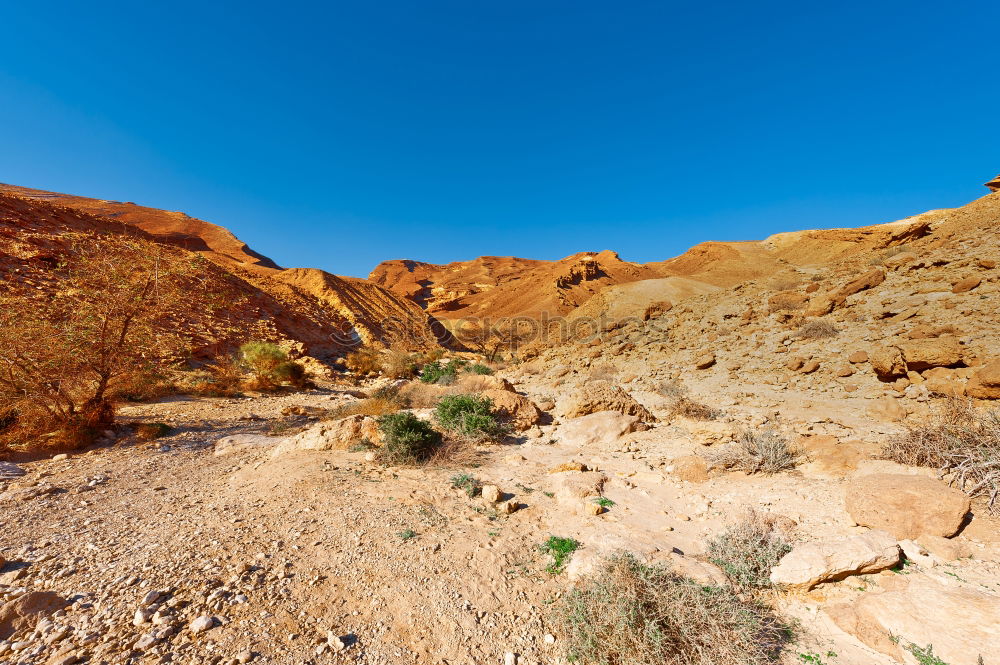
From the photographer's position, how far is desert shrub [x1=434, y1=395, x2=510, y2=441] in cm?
612

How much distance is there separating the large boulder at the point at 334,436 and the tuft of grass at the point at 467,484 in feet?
5.50

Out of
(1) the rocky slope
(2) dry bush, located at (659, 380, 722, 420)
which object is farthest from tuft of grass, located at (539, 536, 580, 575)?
(1) the rocky slope

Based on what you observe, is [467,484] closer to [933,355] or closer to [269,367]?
[933,355]

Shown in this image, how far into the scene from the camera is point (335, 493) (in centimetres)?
402

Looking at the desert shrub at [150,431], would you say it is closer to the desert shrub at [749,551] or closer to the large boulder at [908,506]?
the desert shrub at [749,551]

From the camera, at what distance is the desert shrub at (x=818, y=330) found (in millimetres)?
8734

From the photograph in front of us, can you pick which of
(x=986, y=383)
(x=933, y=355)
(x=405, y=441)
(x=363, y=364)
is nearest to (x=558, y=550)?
(x=405, y=441)

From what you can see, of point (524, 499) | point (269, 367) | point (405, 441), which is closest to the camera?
point (524, 499)

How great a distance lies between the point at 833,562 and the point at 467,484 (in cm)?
317

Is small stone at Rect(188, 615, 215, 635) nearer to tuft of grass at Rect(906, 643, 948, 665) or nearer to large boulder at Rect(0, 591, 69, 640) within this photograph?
large boulder at Rect(0, 591, 69, 640)

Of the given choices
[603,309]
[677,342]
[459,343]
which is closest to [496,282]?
[459,343]

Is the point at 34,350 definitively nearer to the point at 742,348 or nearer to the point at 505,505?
the point at 505,505

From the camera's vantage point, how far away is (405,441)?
5.05 m

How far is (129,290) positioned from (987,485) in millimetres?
10698
